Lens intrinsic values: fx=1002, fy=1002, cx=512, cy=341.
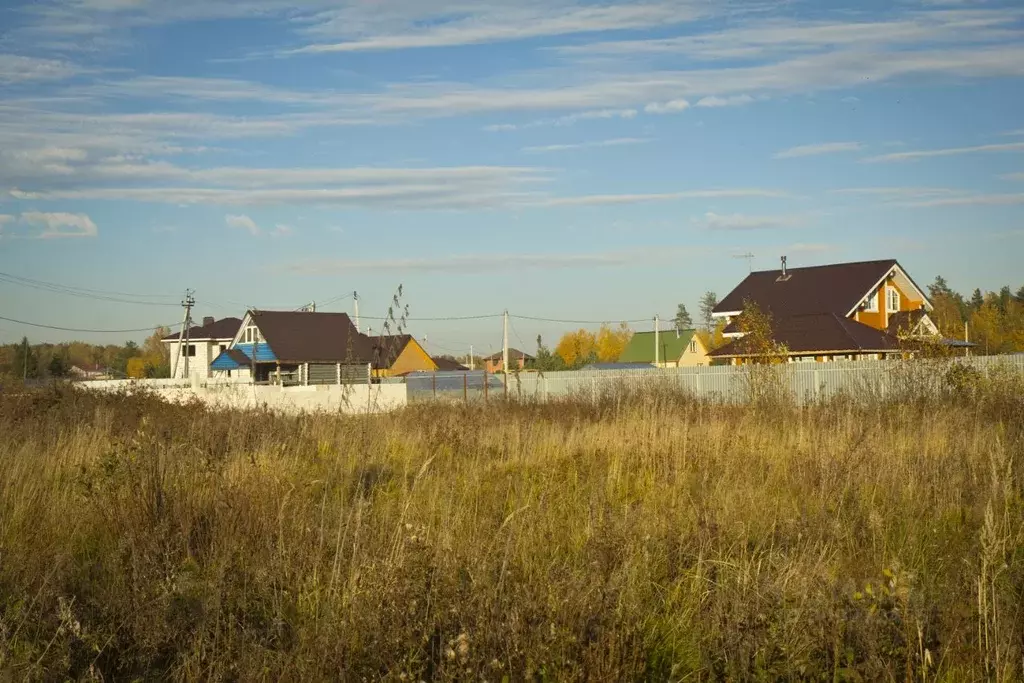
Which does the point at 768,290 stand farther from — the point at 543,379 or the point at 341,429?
the point at 341,429

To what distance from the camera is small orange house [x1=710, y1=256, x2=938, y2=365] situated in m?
40.7

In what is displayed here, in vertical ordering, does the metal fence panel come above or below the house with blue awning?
below

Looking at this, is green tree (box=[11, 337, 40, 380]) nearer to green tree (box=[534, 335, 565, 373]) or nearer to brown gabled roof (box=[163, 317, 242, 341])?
brown gabled roof (box=[163, 317, 242, 341])

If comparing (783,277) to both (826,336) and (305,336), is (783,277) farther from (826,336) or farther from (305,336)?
(305,336)

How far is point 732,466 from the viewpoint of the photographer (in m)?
9.71

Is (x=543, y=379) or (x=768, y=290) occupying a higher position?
(x=768, y=290)

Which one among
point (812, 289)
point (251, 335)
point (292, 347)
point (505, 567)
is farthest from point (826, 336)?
point (251, 335)

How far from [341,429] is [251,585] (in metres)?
6.50

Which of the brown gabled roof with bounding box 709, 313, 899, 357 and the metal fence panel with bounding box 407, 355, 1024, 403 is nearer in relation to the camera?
the metal fence panel with bounding box 407, 355, 1024, 403

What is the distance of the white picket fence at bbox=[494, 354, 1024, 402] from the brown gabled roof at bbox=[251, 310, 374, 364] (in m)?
30.3

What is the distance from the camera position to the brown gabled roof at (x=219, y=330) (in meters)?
80.2

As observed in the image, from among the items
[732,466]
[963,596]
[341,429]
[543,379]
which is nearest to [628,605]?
[963,596]

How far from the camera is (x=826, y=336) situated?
41.1m

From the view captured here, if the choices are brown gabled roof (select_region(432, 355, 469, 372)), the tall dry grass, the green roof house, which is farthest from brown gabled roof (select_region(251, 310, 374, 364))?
the tall dry grass
